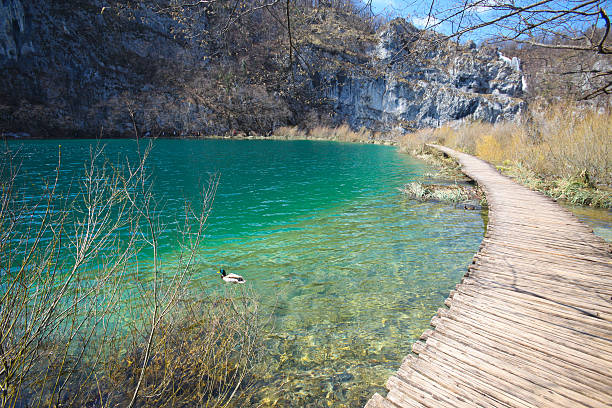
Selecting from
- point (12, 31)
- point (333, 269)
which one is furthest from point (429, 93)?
point (333, 269)

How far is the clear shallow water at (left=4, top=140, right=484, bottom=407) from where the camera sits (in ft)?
10.0

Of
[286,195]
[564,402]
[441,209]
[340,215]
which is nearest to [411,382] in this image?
[564,402]

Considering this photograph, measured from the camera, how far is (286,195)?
38.5ft

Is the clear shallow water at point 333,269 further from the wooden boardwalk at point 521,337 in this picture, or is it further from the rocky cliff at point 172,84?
the rocky cliff at point 172,84

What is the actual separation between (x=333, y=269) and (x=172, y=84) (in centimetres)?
5572

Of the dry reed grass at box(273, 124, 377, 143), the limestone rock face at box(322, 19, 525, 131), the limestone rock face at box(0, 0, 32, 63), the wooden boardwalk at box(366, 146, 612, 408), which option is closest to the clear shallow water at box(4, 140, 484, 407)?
the wooden boardwalk at box(366, 146, 612, 408)

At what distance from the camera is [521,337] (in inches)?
102

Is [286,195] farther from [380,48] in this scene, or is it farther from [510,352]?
[380,48]

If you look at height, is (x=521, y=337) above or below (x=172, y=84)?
below

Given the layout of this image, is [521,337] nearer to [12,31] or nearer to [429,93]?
[12,31]

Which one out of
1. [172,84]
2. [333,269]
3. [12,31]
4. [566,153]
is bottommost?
[333,269]

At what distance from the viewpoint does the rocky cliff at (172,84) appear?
38250 millimetres

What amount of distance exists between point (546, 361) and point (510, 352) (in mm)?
234

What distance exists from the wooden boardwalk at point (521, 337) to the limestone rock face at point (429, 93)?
64.1 metres
